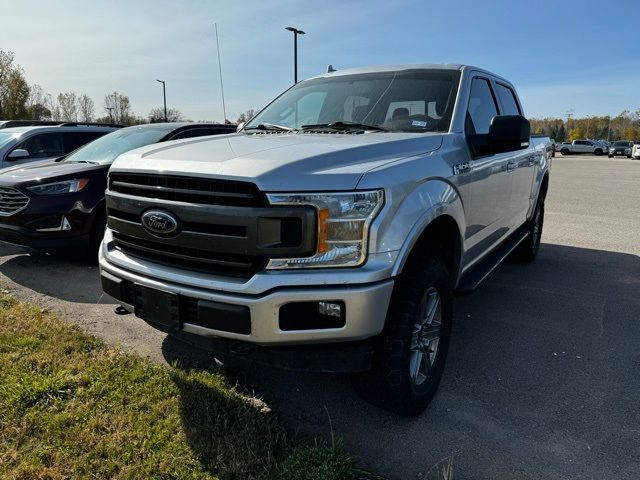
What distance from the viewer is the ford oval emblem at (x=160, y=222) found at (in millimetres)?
2391

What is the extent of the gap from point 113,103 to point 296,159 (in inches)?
3031

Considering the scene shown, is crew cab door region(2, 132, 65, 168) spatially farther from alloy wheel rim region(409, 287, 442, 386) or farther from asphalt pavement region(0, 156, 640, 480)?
alloy wheel rim region(409, 287, 442, 386)

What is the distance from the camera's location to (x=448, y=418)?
2.76 m

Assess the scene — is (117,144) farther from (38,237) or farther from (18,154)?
(18,154)

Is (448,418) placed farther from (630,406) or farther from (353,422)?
(630,406)

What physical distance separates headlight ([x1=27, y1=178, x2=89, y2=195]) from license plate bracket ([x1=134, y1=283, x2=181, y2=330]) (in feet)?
10.9

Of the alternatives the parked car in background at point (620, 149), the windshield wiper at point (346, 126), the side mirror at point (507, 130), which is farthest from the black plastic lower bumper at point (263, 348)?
the parked car in background at point (620, 149)

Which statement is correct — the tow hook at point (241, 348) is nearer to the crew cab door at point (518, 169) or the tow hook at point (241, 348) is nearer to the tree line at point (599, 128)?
the crew cab door at point (518, 169)

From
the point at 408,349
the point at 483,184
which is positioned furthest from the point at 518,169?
the point at 408,349

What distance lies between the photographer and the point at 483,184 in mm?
3523

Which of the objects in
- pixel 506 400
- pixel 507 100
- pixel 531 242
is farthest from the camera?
pixel 531 242

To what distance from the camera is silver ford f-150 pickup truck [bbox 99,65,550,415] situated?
2172 mm

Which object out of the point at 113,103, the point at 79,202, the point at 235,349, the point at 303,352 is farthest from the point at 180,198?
the point at 113,103

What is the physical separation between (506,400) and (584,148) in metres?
64.8
